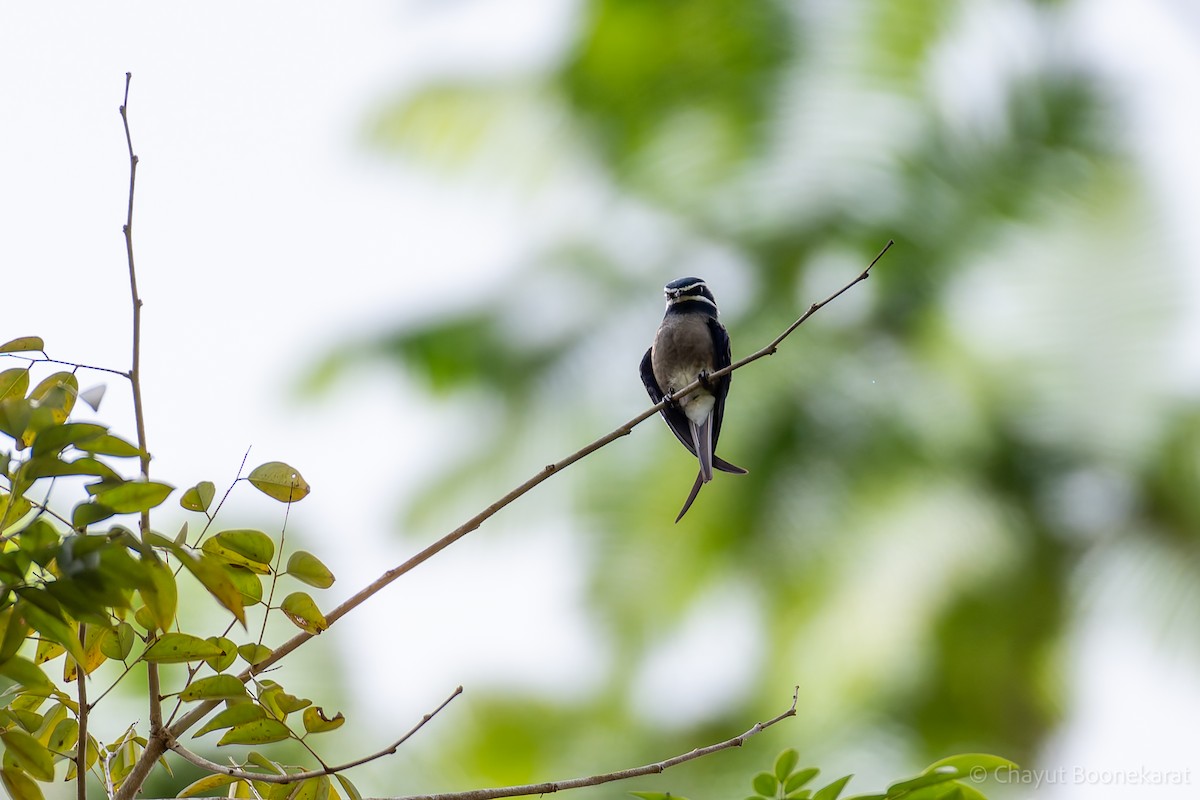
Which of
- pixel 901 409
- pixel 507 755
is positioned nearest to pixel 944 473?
pixel 901 409

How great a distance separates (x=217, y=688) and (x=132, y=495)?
1.08 ft

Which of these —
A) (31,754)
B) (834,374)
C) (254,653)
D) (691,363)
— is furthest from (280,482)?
(834,374)

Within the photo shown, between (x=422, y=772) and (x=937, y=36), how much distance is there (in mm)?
8457

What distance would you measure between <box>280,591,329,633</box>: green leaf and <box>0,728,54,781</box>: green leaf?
0.38 meters

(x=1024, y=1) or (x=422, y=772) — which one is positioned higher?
(x=1024, y=1)

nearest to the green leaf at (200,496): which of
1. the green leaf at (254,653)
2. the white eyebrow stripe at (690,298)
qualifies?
the green leaf at (254,653)

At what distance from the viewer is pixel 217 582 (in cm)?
141

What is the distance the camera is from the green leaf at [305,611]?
171cm

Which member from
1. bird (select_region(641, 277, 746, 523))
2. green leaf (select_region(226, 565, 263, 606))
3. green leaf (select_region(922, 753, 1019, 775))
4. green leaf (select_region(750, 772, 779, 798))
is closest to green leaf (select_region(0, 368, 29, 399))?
green leaf (select_region(226, 565, 263, 606))

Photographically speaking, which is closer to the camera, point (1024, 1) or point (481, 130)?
point (1024, 1)

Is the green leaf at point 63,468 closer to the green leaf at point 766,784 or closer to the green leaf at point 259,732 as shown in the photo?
the green leaf at point 259,732

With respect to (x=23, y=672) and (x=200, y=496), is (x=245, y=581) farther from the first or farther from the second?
(x=23, y=672)

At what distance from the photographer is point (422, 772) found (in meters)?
10.3

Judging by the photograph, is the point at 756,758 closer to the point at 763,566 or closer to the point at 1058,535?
the point at 763,566
